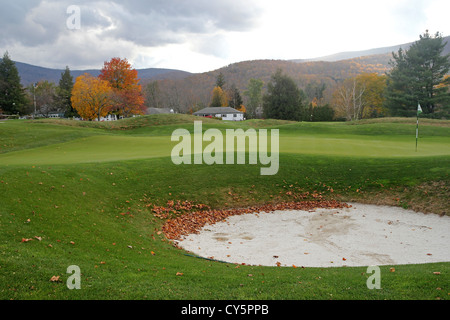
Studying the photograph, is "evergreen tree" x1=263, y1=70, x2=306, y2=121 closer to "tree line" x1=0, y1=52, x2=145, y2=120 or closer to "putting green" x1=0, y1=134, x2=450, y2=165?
"tree line" x1=0, y1=52, x2=145, y2=120

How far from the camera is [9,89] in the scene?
78.4 m

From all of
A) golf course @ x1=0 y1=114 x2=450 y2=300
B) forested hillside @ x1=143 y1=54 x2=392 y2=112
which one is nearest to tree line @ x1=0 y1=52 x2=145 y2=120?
golf course @ x1=0 y1=114 x2=450 y2=300

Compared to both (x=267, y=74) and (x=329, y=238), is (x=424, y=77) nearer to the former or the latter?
(x=329, y=238)

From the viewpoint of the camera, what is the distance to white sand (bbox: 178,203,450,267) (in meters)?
9.20

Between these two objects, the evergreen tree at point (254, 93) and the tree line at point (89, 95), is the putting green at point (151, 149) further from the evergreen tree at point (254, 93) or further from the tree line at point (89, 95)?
the evergreen tree at point (254, 93)

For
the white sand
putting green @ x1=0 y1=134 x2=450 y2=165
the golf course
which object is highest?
putting green @ x1=0 y1=134 x2=450 y2=165

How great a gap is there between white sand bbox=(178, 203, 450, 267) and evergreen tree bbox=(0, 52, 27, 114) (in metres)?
84.6

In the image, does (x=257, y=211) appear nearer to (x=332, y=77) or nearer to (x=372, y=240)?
(x=372, y=240)

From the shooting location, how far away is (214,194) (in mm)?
14922

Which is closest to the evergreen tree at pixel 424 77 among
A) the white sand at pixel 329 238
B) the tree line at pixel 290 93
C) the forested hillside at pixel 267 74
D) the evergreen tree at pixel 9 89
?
the tree line at pixel 290 93

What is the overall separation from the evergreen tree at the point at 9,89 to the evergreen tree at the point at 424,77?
8418 cm

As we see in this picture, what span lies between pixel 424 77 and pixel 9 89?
298ft

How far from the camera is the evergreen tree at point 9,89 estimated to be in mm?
77812
